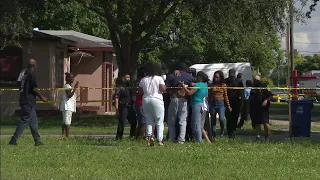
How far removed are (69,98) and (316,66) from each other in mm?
89468

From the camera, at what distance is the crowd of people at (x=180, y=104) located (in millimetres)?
11695

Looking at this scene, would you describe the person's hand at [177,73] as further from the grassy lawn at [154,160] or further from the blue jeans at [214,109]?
the blue jeans at [214,109]

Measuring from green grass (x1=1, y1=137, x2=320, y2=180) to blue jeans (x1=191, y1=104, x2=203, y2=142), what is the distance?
48 centimetres

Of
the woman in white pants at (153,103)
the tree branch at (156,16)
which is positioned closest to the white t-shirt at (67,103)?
the woman in white pants at (153,103)

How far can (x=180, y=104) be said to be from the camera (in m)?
12.5

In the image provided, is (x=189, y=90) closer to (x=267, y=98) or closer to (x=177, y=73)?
(x=177, y=73)

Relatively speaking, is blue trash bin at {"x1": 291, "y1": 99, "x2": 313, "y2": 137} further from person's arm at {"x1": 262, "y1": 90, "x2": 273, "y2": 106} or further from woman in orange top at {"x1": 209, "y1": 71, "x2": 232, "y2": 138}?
woman in orange top at {"x1": 209, "y1": 71, "x2": 232, "y2": 138}

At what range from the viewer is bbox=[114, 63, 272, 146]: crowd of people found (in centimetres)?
1170

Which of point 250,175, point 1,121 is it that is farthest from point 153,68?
point 1,121

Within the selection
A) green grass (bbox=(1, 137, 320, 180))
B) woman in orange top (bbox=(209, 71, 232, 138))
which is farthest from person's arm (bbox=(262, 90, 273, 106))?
green grass (bbox=(1, 137, 320, 180))

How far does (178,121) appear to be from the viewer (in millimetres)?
12469

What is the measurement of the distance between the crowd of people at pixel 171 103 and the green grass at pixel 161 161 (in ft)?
1.94

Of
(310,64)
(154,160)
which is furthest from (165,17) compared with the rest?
(310,64)

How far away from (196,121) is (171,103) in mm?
623
